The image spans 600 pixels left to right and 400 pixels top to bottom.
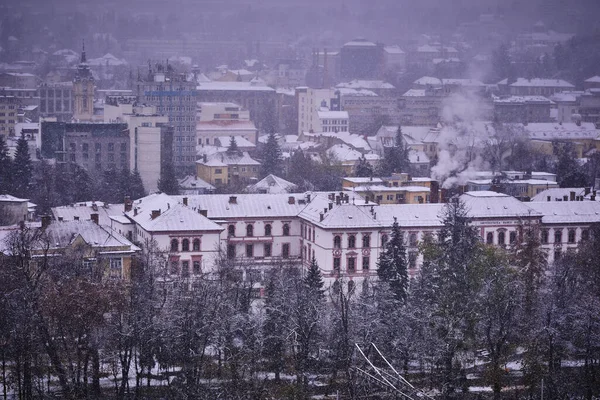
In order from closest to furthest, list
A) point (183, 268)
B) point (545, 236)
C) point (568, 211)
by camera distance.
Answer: point (183, 268), point (545, 236), point (568, 211)

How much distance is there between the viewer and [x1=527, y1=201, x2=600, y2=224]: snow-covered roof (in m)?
36.8

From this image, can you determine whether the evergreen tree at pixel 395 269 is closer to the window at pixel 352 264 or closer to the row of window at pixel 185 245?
the window at pixel 352 264

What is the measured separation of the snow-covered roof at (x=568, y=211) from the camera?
1451 inches

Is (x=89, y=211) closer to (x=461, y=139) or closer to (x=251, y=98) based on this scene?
(x=461, y=139)

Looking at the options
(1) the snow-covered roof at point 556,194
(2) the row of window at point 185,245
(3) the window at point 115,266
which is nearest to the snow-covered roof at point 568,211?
(1) the snow-covered roof at point 556,194

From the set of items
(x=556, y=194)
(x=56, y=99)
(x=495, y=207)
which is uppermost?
(x=56, y=99)

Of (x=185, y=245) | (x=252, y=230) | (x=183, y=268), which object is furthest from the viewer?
(x=252, y=230)

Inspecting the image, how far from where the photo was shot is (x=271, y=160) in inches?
2185

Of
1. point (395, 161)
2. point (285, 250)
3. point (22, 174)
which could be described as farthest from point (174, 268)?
point (395, 161)

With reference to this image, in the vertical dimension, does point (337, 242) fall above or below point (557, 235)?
below

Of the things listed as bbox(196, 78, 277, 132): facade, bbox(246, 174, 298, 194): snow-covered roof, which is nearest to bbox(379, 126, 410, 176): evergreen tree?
bbox(246, 174, 298, 194): snow-covered roof

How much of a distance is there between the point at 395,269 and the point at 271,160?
25488 millimetres

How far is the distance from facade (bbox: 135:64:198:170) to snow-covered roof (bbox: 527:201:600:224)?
Result: 24943mm

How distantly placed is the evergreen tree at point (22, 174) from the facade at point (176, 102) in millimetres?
11128
